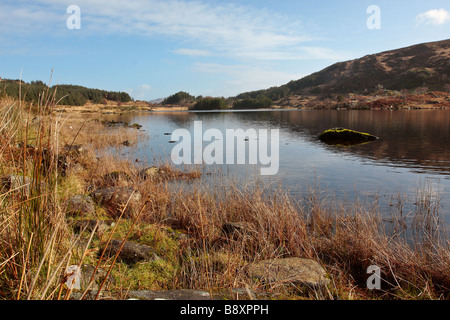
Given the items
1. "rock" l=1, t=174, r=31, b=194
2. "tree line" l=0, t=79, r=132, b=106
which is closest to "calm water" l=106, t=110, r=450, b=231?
"tree line" l=0, t=79, r=132, b=106

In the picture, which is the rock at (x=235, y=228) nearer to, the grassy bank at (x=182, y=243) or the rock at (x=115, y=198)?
the grassy bank at (x=182, y=243)

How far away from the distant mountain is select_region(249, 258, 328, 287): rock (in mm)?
136067

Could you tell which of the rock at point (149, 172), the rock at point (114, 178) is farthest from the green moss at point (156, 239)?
the rock at point (149, 172)

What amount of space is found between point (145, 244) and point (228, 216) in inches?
105

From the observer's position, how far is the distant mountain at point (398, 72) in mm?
124875

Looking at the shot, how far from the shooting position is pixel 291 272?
459 centimetres

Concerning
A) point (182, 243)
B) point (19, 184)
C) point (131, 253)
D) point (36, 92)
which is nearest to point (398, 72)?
point (36, 92)

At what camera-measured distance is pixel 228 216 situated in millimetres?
8047

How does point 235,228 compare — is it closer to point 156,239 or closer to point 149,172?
point 156,239

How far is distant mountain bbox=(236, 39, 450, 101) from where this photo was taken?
124875 mm

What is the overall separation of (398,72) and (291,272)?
174662 mm

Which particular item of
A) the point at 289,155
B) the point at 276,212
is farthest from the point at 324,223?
the point at 289,155
